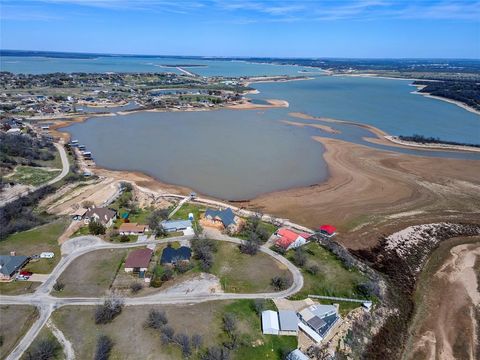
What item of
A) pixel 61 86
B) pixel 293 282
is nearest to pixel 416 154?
pixel 293 282

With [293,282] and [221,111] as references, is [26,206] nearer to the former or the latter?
[293,282]

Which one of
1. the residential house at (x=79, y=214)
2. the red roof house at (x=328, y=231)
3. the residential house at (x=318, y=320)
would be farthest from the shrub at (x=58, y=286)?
the red roof house at (x=328, y=231)

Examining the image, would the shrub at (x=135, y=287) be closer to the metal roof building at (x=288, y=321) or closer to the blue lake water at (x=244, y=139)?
the metal roof building at (x=288, y=321)

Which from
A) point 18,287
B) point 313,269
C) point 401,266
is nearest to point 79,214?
point 18,287

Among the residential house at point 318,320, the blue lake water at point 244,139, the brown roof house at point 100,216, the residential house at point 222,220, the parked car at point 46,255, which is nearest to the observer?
the residential house at point 318,320

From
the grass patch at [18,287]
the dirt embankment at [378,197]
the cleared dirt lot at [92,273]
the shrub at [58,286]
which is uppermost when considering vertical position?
the shrub at [58,286]

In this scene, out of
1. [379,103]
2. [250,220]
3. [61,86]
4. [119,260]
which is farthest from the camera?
[61,86]
